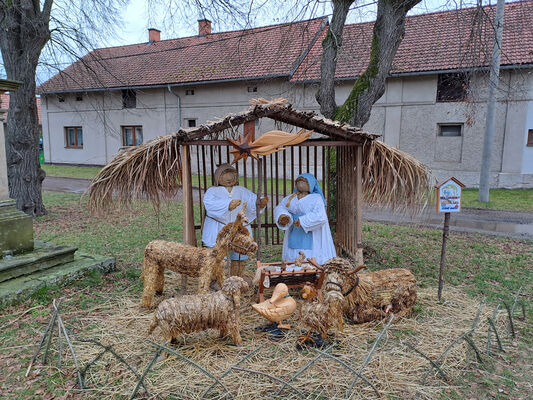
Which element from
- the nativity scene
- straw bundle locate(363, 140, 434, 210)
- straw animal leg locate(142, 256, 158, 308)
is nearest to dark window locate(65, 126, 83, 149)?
the nativity scene

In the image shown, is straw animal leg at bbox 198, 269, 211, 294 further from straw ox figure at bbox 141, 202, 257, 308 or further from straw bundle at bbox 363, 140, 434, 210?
straw bundle at bbox 363, 140, 434, 210

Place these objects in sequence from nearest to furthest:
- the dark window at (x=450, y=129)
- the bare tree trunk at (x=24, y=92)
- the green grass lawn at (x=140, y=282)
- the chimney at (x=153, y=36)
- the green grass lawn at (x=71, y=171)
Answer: the green grass lawn at (x=140, y=282)
the bare tree trunk at (x=24, y=92)
the dark window at (x=450, y=129)
the green grass lawn at (x=71, y=171)
the chimney at (x=153, y=36)

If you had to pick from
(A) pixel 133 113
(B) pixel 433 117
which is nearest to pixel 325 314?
(B) pixel 433 117

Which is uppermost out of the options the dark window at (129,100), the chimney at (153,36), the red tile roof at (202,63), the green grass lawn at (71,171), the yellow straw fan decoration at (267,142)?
the chimney at (153,36)

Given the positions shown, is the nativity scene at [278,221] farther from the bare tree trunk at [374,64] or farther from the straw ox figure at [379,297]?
the bare tree trunk at [374,64]

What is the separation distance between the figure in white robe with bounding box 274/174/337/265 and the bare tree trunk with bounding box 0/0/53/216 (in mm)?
6233

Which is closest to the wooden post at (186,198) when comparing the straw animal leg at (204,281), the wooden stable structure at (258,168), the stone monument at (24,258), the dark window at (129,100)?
the wooden stable structure at (258,168)

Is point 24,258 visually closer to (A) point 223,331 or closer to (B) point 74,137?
(A) point 223,331

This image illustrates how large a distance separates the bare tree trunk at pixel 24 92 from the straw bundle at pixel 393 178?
675 centimetres

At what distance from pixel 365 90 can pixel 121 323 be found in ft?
15.1

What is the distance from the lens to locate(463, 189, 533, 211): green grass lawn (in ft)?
34.3

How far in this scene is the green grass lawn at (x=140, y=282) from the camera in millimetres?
3004

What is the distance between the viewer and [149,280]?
4129 mm

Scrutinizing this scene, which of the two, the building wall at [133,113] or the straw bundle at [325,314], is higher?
the building wall at [133,113]
